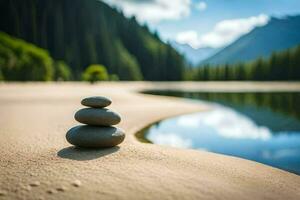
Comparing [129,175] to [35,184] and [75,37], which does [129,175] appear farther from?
[75,37]

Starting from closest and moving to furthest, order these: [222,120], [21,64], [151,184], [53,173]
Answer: [151,184], [53,173], [222,120], [21,64]

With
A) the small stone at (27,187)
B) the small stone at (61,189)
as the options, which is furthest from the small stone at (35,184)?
the small stone at (61,189)

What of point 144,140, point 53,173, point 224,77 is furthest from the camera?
point 224,77

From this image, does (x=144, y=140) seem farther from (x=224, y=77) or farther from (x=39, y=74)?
(x=224, y=77)

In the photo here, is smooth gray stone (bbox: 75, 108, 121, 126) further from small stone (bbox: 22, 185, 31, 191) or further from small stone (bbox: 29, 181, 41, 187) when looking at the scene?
small stone (bbox: 22, 185, 31, 191)

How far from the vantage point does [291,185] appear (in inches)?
328

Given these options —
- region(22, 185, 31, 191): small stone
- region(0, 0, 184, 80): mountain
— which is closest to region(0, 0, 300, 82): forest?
region(0, 0, 184, 80): mountain

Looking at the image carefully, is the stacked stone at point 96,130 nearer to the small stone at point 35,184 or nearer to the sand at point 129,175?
the sand at point 129,175

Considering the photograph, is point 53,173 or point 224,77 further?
point 224,77

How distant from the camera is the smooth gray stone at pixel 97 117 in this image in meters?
10.5

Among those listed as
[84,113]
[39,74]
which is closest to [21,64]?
[39,74]

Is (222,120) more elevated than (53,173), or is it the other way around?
(53,173)

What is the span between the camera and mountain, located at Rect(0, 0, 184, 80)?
6398 inches

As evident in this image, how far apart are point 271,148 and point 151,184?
9.51 meters
